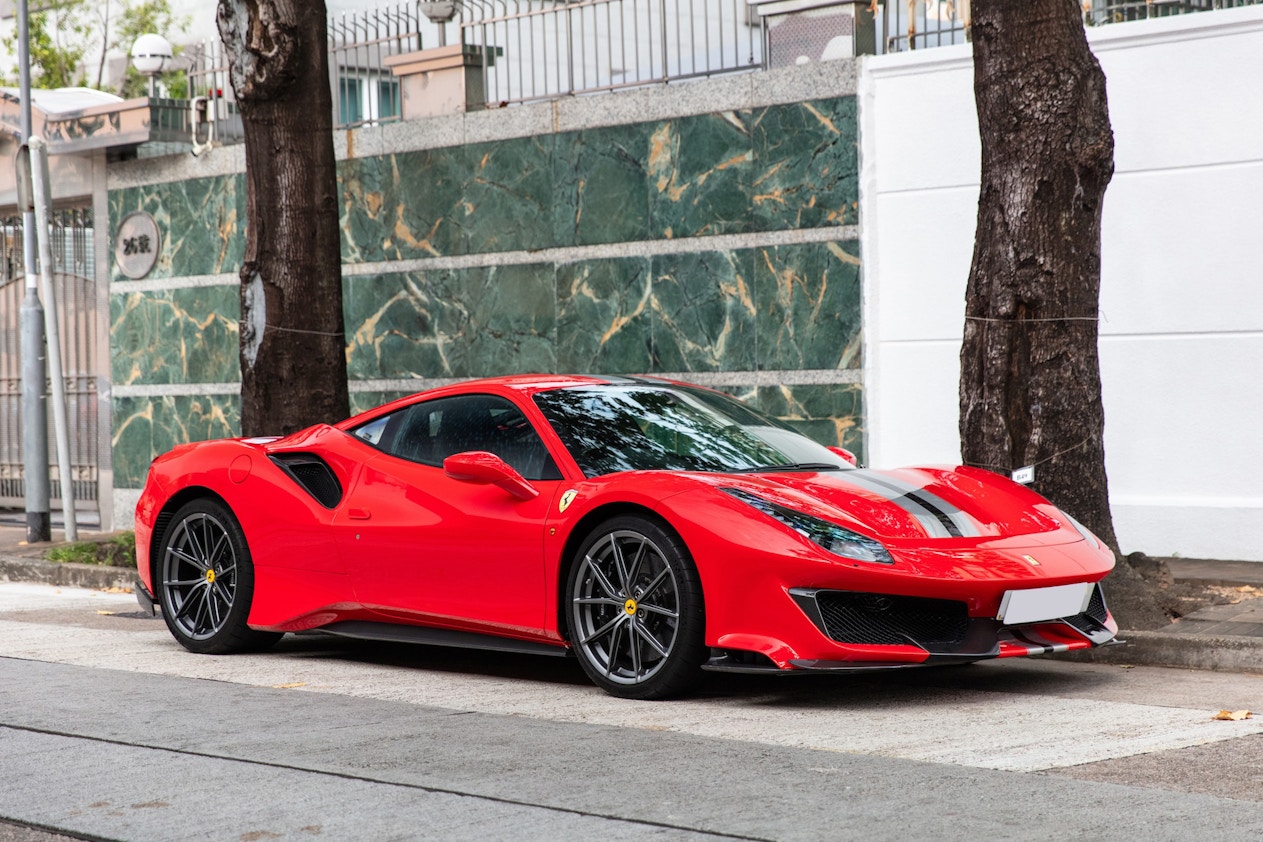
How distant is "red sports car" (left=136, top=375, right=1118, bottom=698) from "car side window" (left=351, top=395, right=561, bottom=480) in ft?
0.04

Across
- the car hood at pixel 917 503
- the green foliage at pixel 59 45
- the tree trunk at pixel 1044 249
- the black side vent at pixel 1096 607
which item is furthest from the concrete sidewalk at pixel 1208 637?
the green foliage at pixel 59 45

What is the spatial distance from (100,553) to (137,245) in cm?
447

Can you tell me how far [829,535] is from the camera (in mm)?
6137

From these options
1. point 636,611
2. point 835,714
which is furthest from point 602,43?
point 835,714

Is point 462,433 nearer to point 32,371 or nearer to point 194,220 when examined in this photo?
point 32,371

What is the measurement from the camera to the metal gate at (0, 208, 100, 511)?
1669cm

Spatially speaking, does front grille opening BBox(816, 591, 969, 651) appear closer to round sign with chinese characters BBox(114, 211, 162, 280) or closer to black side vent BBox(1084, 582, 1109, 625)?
black side vent BBox(1084, 582, 1109, 625)

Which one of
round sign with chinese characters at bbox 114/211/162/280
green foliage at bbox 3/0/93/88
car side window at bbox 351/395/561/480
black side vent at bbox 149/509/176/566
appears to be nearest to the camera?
car side window at bbox 351/395/561/480

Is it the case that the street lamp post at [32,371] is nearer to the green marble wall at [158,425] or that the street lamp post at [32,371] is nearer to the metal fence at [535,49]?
the green marble wall at [158,425]

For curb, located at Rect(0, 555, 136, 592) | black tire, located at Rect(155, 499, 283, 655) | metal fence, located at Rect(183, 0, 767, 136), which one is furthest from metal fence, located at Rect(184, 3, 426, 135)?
black tire, located at Rect(155, 499, 283, 655)

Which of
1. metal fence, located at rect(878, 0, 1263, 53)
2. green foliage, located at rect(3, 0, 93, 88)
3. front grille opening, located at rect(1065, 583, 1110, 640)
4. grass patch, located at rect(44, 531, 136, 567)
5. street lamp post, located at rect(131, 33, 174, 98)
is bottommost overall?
grass patch, located at rect(44, 531, 136, 567)

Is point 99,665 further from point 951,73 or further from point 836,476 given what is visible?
point 951,73

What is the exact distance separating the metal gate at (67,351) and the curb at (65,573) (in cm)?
355

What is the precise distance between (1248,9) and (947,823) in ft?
26.3
